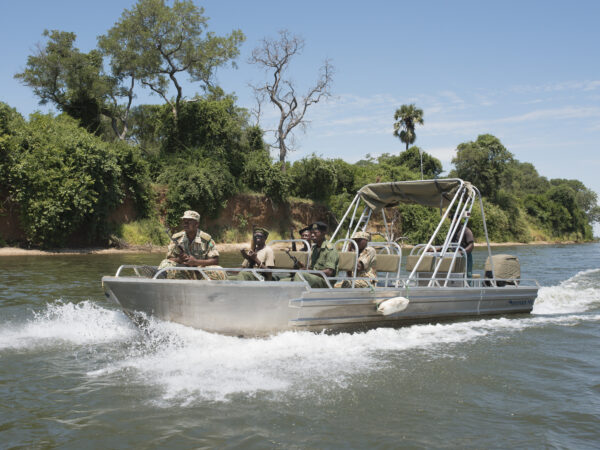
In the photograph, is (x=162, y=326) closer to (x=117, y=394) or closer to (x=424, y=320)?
(x=117, y=394)

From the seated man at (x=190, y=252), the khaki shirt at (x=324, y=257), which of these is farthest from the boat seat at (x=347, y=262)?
the seated man at (x=190, y=252)

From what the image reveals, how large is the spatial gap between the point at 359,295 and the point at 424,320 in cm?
198

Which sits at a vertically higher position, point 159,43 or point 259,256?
point 159,43

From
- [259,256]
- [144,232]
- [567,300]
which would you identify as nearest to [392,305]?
[259,256]

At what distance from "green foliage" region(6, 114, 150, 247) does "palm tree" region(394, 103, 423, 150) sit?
39853mm

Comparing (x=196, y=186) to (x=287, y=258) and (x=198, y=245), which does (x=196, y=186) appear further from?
(x=198, y=245)

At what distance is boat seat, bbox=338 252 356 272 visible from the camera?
28.2ft

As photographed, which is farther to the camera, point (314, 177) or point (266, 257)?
point (314, 177)

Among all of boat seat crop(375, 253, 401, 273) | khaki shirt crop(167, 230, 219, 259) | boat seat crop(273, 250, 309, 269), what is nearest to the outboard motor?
boat seat crop(375, 253, 401, 273)

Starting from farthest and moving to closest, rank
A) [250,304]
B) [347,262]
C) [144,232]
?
[144,232] → [347,262] → [250,304]

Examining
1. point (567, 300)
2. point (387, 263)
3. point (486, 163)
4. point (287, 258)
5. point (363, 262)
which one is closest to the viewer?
point (363, 262)

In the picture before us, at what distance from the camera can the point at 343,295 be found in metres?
7.77

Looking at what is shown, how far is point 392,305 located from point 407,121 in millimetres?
54301

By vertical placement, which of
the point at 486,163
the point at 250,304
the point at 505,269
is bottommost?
the point at 250,304
